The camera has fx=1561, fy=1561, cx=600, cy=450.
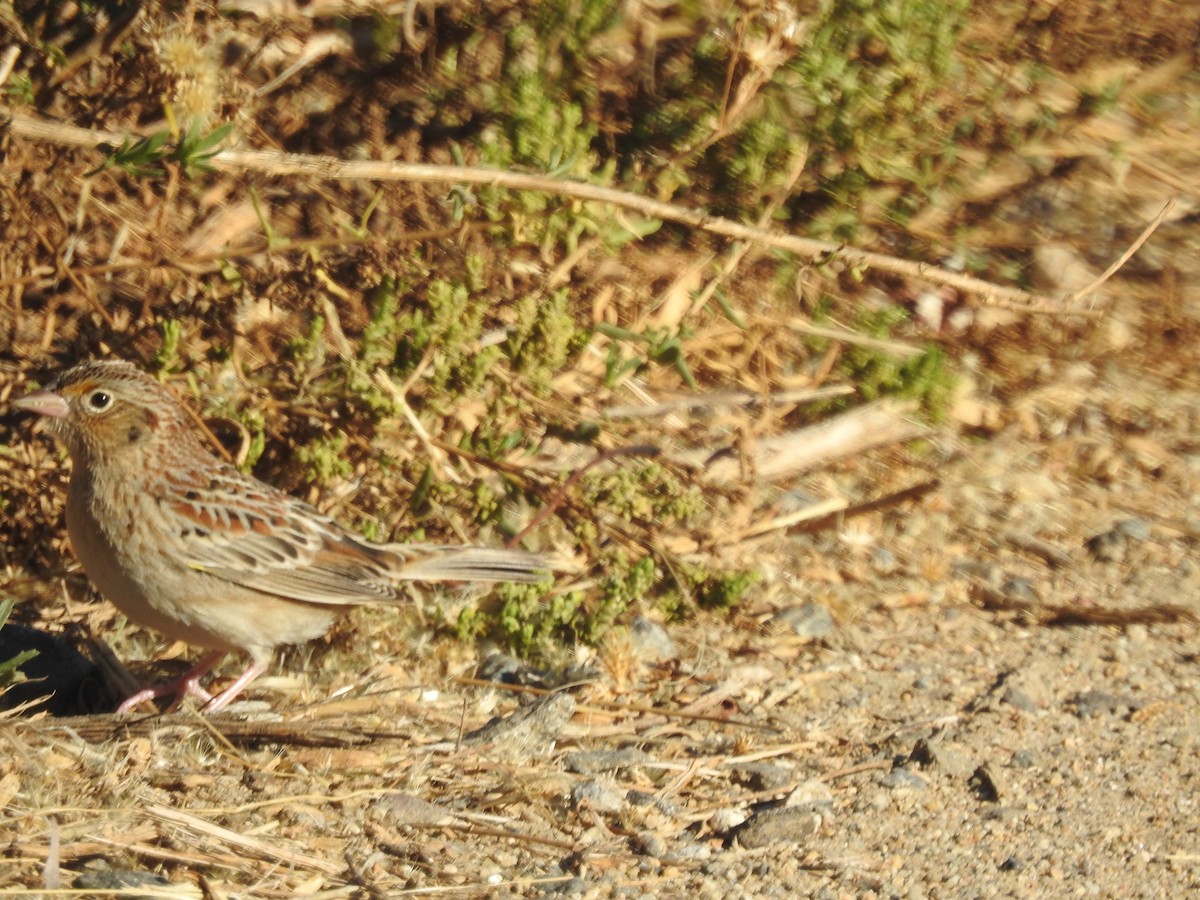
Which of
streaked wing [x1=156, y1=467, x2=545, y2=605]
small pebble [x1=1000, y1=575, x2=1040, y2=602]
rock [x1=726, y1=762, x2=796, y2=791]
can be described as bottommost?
small pebble [x1=1000, y1=575, x2=1040, y2=602]

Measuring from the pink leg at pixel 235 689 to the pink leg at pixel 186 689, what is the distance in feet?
→ 0.20

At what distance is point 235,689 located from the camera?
5410 mm

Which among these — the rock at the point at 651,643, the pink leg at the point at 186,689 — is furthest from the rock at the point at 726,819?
the pink leg at the point at 186,689

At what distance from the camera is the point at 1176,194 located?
757 centimetres

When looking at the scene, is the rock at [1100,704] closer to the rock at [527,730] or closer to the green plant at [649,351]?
the rock at [527,730]

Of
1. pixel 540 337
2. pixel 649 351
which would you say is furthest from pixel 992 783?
pixel 540 337

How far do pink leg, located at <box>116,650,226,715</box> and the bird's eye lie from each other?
3.14ft

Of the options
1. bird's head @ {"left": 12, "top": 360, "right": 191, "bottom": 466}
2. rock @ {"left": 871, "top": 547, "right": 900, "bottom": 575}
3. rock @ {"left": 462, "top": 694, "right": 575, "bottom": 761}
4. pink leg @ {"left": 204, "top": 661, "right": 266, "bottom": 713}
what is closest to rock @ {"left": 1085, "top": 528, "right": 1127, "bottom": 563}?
rock @ {"left": 871, "top": 547, "right": 900, "bottom": 575}

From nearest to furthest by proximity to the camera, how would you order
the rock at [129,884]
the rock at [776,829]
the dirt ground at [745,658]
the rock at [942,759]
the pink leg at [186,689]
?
the rock at [129,884]
the dirt ground at [745,658]
the rock at [776,829]
the rock at [942,759]
the pink leg at [186,689]

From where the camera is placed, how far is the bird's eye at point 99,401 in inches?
213

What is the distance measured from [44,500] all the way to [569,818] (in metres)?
2.62

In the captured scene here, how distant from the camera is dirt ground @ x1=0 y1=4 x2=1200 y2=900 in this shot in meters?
4.30

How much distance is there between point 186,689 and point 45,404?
1122mm

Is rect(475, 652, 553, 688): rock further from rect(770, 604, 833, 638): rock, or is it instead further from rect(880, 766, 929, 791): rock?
rect(880, 766, 929, 791): rock
